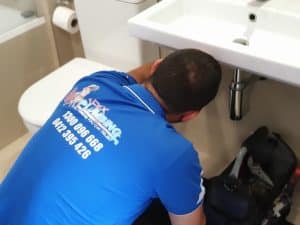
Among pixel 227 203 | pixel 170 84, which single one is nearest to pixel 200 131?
pixel 227 203

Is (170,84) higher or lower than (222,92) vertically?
higher

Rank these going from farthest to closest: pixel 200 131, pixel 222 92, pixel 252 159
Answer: pixel 200 131
pixel 222 92
pixel 252 159

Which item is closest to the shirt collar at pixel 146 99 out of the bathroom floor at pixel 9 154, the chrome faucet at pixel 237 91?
the chrome faucet at pixel 237 91

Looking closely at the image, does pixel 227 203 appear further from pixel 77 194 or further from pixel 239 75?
pixel 77 194

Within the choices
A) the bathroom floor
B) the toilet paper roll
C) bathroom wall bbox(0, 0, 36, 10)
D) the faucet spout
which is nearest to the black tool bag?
the faucet spout

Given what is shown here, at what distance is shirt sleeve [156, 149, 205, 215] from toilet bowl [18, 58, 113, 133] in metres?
0.72

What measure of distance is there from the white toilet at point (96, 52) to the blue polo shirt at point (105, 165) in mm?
556

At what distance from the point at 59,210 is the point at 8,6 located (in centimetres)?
145

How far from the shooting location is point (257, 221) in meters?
1.51

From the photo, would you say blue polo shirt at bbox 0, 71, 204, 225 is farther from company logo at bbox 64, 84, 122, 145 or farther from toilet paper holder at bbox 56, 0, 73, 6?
toilet paper holder at bbox 56, 0, 73, 6

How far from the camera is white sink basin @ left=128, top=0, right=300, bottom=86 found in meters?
1.15

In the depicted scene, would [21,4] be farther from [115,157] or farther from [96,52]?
[115,157]

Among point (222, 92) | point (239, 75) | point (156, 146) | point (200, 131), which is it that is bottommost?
point (200, 131)

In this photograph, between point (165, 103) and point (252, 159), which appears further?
point (252, 159)
